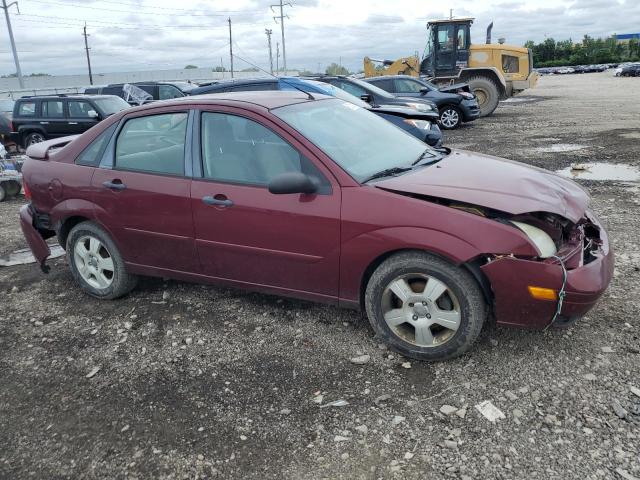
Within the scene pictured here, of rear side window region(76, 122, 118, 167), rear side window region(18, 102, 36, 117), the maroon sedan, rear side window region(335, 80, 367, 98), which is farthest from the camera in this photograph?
rear side window region(18, 102, 36, 117)

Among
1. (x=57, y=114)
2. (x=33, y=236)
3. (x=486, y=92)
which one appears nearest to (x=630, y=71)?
(x=486, y=92)

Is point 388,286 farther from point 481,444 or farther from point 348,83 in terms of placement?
point 348,83

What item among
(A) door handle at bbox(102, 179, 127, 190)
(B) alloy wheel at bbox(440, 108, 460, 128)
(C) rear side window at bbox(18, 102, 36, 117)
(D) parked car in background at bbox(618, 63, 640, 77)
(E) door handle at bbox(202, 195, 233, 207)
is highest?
(D) parked car in background at bbox(618, 63, 640, 77)

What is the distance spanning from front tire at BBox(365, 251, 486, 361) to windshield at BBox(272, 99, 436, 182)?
26.1 inches

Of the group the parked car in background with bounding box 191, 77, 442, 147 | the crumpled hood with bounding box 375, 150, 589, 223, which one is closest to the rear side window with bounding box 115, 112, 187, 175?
the crumpled hood with bounding box 375, 150, 589, 223

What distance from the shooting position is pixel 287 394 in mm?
3066

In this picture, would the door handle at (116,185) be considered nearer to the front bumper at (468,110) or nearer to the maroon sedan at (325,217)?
the maroon sedan at (325,217)

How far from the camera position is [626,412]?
8.93 ft

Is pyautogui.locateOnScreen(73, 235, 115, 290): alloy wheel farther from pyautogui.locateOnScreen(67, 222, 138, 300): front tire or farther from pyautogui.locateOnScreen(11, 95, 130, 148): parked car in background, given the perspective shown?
pyautogui.locateOnScreen(11, 95, 130, 148): parked car in background

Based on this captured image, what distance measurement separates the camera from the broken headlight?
116 inches

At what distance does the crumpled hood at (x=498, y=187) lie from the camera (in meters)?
3.07

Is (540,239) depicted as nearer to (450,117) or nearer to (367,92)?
(367,92)

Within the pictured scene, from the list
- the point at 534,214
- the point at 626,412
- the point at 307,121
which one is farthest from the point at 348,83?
the point at 626,412

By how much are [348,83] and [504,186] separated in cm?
1006
